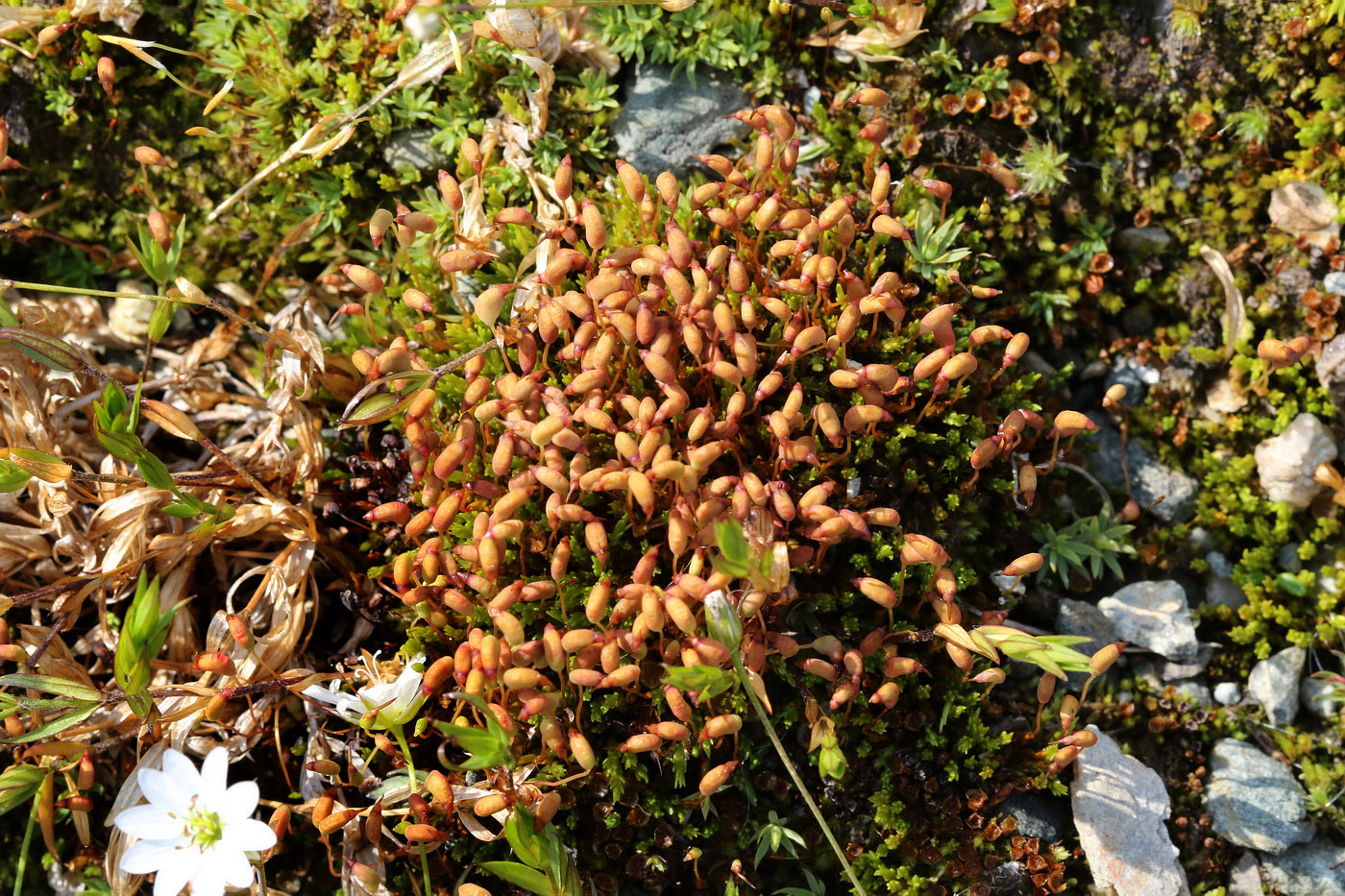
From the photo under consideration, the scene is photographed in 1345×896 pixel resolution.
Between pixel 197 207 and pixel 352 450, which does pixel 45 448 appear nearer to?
pixel 352 450

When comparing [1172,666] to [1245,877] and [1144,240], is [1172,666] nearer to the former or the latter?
[1245,877]

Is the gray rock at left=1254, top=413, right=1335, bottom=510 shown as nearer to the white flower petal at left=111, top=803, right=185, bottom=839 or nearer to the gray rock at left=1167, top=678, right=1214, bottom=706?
the gray rock at left=1167, top=678, right=1214, bottom=706

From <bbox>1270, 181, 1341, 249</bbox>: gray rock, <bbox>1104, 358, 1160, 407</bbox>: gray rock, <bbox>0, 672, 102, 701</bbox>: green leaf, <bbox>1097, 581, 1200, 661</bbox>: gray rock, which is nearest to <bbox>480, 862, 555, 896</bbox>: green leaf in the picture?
<bbox>0, 672, 102, 701</bbox>: green leaf

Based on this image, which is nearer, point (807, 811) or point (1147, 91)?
point (807, 811)

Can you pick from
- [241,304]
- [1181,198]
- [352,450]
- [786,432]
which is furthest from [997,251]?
[241,304]

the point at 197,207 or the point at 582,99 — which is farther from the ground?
the point at 582,99

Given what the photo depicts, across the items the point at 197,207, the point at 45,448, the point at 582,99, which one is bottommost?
the point at 45,448

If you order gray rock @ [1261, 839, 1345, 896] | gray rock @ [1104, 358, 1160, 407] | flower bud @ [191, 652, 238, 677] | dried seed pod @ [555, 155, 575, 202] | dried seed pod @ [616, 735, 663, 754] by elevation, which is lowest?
gray rock @ [1261, 839, 1345, 896]

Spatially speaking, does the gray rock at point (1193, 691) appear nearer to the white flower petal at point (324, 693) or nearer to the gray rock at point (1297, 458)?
the gray rock at point (1297, 458)
